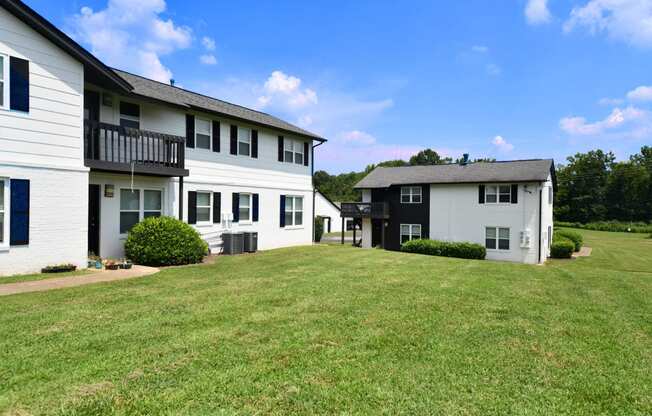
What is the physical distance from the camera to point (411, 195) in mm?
29047

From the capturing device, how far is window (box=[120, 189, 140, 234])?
12523 millimetres

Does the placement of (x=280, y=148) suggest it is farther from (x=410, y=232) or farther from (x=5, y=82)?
(x=410, y=232)

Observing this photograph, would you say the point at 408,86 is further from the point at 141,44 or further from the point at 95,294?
the point at 95,294

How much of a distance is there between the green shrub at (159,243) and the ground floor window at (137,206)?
0.82 m

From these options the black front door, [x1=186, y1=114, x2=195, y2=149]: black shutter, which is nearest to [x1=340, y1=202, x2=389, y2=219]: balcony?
[x1=186, y1=114, x2=195, y2=149]: black shutter

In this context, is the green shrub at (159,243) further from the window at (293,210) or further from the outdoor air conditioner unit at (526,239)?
the outdoor air conditioner unit at (526,239)

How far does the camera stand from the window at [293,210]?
19.3m

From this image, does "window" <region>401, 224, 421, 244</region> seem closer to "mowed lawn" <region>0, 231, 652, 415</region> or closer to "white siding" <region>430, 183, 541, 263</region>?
"white siding" <region>430, 183, 541, 263</region>

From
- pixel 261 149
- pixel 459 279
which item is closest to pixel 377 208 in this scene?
pixel 261 149

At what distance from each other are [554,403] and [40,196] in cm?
1132

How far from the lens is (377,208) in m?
29.5

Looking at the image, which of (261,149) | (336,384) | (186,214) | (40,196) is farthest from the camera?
(261,149)

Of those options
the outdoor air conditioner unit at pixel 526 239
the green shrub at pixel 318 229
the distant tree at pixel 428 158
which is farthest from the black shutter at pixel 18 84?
the distant tree at pixel 428 158

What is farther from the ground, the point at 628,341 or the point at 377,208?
the point at 377,208
